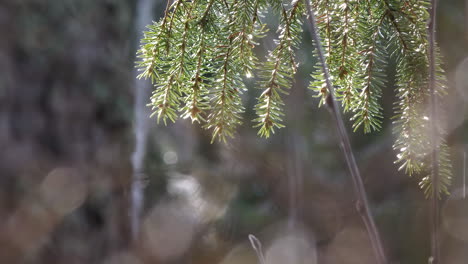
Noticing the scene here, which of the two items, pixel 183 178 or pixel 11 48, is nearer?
pixel 11 48

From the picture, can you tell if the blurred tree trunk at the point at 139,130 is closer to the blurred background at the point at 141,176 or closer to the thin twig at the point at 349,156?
the blurred background at the point at 141,176

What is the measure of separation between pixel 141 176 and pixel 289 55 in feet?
8.83

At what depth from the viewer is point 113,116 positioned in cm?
330

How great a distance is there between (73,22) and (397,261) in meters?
2.84

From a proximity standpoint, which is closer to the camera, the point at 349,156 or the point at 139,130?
the point at 349,156

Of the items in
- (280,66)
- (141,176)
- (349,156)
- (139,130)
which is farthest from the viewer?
(139,130)

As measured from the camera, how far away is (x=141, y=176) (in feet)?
10.2

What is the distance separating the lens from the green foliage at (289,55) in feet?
1.83

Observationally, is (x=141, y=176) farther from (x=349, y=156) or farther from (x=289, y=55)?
(x=349, y=156)

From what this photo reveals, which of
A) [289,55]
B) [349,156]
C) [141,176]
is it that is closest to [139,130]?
[141,176]

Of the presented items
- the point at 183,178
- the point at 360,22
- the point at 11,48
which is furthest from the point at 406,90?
the point at 11,48

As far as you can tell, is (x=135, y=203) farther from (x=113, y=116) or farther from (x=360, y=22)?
(x=360, y=22)

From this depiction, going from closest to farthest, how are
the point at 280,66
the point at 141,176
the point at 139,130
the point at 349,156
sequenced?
the point at 349,156 → the point at 280,66 → the point at 141,176 → the point at 139,130

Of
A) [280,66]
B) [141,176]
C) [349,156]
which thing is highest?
[280,66]
